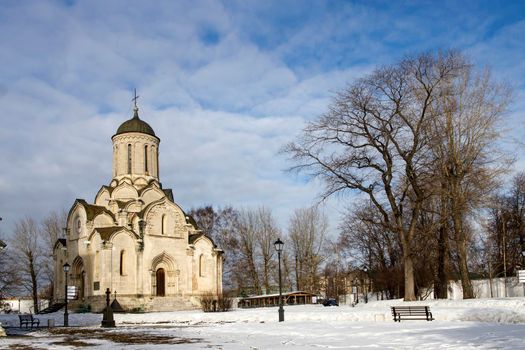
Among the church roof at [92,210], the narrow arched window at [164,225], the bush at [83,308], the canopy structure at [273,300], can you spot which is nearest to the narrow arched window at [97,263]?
the bush at [83,308]

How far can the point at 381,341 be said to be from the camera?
539 inches

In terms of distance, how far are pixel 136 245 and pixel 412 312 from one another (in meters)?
24.7

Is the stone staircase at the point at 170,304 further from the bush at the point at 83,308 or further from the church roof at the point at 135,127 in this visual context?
the church roof at the point at 135,127

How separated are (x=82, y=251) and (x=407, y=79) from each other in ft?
86.3

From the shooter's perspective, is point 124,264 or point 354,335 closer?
point 354,335

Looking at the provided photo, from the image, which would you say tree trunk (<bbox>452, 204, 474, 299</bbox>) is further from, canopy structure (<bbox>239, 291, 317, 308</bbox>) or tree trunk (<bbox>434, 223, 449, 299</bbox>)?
canopy structure (<bbox>239, 291, 317, 308</bbox>)

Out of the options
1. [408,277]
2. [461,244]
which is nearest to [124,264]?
[408,277]

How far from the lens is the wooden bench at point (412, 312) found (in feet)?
63.8

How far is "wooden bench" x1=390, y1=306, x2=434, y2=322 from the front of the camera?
19.4 metres

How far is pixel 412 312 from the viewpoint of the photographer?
19.8 m

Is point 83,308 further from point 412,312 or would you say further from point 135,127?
point 412,312

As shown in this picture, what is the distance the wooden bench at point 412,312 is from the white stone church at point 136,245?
76.8 ft

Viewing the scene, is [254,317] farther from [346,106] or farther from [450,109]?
[450,109]

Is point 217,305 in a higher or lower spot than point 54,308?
higher
